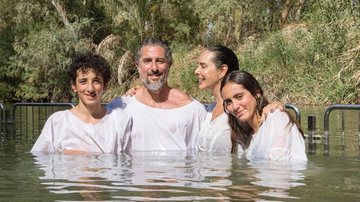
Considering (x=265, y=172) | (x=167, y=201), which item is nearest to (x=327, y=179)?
(x=265, y=172)

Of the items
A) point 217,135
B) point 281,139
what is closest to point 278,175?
point 281,139

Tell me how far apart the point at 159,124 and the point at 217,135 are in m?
0.54

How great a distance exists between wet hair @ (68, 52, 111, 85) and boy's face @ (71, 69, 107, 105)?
35 millimetres

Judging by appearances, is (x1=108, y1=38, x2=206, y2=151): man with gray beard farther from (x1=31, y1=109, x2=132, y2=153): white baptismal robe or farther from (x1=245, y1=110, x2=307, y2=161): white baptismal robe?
(x1=245, y1=110, x2=307, y2=161): white baptismal robe

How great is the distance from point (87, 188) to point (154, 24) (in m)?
38.9

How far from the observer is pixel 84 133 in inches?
268

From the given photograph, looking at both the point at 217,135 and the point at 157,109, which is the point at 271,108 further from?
the point at 157,109

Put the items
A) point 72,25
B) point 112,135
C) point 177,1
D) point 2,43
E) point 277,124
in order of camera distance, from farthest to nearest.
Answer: point 2,43, point 177,1, point 72,25, point 112,135, point 277,124

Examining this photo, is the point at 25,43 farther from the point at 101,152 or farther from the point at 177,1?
the point at 101,152

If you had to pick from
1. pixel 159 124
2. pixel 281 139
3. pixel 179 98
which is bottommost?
pixel 281 139

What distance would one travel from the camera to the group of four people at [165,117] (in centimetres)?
621

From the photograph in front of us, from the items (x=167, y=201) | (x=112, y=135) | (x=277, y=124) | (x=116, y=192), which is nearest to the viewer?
(x=167, y=201)

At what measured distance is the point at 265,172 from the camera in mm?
6270

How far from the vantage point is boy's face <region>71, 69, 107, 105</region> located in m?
6.64
